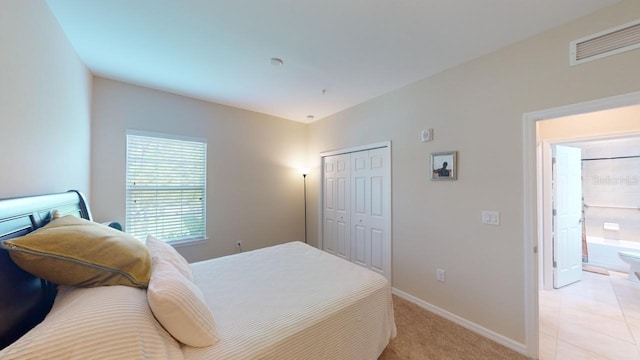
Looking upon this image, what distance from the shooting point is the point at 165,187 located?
3078 mm

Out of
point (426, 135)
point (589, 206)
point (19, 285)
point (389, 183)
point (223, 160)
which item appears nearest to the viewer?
point (19, 285)

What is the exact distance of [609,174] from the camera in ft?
13.2

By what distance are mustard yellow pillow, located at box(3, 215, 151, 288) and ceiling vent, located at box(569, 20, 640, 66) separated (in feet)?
10.3

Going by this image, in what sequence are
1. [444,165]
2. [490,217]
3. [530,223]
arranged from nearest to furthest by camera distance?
[530,223], [490,217], [444,165]

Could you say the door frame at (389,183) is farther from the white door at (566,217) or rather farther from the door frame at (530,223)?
the white door at (566,217)

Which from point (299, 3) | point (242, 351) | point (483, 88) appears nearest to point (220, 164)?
point (299, 3)

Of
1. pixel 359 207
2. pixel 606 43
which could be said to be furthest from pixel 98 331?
pixel 606 43

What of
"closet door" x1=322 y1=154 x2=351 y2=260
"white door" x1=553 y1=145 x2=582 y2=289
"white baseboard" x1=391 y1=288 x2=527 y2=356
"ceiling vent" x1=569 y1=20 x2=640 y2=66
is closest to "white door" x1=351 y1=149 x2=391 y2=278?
"closet door" x1=322 y1=154 x2=351 y2=260

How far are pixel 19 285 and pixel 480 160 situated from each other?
3.05 m

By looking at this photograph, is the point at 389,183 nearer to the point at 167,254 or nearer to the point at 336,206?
the point at 336,206

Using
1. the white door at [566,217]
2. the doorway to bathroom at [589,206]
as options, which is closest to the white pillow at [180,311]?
the doorway to bathroom at [589,206]

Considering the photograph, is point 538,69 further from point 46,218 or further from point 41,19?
point 41,19

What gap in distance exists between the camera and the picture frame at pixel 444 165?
92.4 inches

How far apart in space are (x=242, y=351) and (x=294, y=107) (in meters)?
3.20
